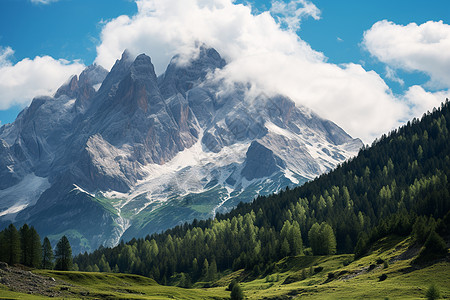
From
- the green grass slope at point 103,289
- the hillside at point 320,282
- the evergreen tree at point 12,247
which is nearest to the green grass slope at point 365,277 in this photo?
the hillside at point 320,282

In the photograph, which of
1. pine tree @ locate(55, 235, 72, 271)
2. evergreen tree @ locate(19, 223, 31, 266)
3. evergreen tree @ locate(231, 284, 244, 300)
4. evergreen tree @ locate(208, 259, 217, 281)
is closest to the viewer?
evergreen tree @ locate(231, 284, 244, 300)

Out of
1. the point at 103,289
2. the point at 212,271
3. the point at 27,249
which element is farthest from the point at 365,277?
the point at 212,271

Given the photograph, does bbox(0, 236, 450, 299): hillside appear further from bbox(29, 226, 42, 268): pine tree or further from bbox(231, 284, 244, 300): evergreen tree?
bbox(29, 226, 42, 268): pine tree

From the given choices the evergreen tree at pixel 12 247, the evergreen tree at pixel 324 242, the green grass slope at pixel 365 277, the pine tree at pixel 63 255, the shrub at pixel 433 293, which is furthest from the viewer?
the evergreen tree at pixel 324 242

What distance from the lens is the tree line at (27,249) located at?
125 metres

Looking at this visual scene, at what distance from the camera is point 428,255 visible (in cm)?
10756

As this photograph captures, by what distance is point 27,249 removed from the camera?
13625 centimetres

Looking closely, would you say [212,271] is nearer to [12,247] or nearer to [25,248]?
[25,248]

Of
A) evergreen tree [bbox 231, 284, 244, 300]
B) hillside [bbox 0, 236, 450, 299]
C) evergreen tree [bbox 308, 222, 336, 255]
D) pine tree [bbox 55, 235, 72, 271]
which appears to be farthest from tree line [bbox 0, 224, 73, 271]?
evergreen tree [bbox 308, 222, 336, 255]

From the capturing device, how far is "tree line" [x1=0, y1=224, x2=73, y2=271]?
410 ft

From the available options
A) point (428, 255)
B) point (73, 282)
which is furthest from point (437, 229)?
point (73, 282)

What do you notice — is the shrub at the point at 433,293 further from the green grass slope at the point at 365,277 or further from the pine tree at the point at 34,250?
the pine tree at the point at 34,250

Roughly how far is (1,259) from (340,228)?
12421 cm

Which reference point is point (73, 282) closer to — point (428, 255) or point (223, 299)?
point (223, 299)
